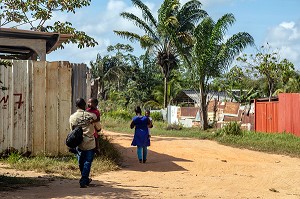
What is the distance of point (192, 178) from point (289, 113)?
11.6m

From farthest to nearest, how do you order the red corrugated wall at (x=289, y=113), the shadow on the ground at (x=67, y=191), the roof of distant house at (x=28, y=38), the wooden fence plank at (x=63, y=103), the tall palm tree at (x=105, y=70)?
the tall palm tree at (x=105, y=70) < the red corrugated wall at (x=289, y=113) < the roof of distant house at (x=28, y=38) < the wooden fence plank at (x=63, y=103) < the shadow on the ground at (x=67, y=191)

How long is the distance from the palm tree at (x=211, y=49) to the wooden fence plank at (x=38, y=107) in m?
13.7

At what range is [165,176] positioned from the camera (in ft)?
32.7

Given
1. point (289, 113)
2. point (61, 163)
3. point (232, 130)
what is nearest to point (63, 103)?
point (61, 163)

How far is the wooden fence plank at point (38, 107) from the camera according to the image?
34.9 feet

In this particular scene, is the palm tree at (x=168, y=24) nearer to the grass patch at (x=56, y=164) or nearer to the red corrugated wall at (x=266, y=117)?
the red corrugated wall at (x=266, y=117)

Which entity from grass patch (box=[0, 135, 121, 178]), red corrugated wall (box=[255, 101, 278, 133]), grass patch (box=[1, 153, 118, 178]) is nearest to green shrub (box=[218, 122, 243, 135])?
red corrugated wall (box=[255, 101, 278, 133])

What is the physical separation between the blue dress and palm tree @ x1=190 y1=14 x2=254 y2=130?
12.1 metres

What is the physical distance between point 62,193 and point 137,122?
4793mm

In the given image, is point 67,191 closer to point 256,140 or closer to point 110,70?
point 256,140

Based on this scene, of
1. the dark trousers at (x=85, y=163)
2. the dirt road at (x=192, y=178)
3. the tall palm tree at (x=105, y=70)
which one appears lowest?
the dirt road at (x=192, y=178)

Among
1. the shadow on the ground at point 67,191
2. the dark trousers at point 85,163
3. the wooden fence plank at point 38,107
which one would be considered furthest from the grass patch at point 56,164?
the dark trousers at point 85,163

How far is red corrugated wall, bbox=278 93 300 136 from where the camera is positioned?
1956 centimetres

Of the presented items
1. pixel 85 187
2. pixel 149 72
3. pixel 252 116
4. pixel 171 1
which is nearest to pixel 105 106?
pixel 149 72
